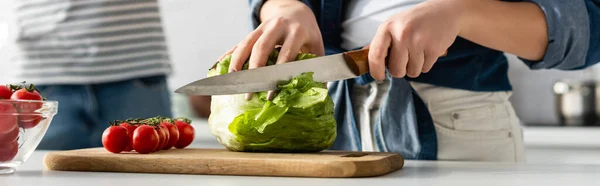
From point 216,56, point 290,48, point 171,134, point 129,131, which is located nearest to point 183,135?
point 171,134

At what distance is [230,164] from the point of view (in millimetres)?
1051

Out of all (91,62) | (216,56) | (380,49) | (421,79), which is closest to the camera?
(380,49)

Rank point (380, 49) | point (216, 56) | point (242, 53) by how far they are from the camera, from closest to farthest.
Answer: point (380, 49) → point (242, 53) → point (216, 56)

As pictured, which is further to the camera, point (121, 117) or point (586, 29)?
point (121, 117)

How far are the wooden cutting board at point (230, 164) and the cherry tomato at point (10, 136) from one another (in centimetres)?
11

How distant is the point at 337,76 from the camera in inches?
48.4

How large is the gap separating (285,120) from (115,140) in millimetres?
265

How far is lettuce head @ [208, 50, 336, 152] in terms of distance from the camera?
1.19 meters

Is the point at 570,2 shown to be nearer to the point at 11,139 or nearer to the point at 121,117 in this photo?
the point at 11,139

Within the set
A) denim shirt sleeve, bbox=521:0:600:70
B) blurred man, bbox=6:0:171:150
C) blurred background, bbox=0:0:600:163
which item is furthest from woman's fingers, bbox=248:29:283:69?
blurred background, bbox=0:0:600:163

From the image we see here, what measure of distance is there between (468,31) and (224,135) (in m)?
0.44

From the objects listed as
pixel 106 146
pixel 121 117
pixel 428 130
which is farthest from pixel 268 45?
pixel 121 117

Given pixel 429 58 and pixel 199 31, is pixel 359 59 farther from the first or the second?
pixel 199 31

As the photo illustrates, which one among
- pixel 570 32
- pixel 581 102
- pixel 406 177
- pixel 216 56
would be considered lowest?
pixel 581 102
